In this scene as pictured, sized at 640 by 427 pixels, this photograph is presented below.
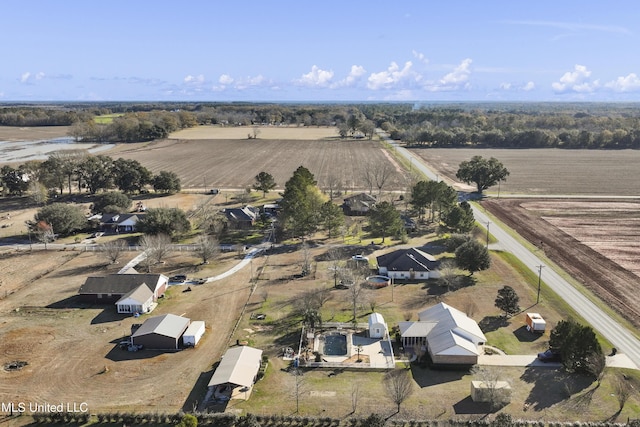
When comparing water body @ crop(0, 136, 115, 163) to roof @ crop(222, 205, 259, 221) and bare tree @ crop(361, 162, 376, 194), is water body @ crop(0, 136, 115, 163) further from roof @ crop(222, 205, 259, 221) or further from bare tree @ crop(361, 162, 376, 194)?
bare tree @ crop(361, 162, 376, 194)

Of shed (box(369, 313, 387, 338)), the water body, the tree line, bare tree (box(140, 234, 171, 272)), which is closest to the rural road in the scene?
shed (box(369, 313, 387, 338))

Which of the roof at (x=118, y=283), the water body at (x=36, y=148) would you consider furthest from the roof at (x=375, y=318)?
the water body at (x=36, y=148)

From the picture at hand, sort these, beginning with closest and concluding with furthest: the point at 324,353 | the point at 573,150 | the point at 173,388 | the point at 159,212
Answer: the point at 173,388 → the point at 324,353 → the point at 159,212 → the point at 573,150

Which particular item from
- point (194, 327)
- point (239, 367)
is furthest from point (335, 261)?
point (239, 367)

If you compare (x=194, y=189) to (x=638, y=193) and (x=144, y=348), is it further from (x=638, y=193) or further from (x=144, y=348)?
(x=638, y=193)

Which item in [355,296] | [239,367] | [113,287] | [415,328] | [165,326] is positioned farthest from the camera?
[113,287]

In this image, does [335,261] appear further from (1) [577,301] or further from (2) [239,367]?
(1) [577,301]

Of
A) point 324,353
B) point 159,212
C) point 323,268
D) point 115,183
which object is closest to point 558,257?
point 323,268
